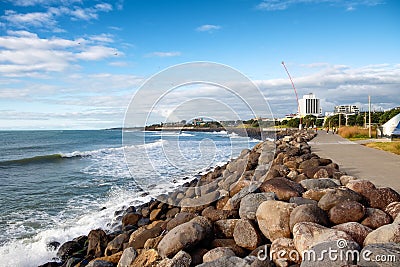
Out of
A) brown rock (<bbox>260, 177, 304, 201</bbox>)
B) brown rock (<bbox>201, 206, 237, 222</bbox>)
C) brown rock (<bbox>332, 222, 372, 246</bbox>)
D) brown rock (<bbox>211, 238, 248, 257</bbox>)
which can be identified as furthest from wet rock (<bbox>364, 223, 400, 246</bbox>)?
brown rock (<bbox>201, 206, 237, 222</bbox>)

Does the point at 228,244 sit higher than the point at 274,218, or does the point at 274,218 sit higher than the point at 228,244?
the point at 274,218

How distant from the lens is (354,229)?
389 centimetres

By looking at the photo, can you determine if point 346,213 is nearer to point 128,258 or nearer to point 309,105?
point 128,258

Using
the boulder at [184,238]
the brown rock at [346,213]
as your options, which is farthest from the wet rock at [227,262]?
the brown rock at [346,213]

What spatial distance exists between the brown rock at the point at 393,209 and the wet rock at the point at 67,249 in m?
5.78

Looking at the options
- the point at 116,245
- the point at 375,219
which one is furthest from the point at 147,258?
the point at 375,219

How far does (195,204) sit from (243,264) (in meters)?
3.80

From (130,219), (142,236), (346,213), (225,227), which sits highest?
(346,213)

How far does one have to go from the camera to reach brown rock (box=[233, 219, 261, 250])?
14.4 ft

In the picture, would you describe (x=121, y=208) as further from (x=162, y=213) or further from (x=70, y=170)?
(x=70, y=170)

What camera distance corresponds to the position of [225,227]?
16.0 feet

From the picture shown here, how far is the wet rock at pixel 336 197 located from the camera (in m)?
4.66

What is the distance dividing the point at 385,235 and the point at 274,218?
1.34 m

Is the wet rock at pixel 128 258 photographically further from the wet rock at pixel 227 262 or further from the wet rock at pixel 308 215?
the wet rock at pixel 308 215
